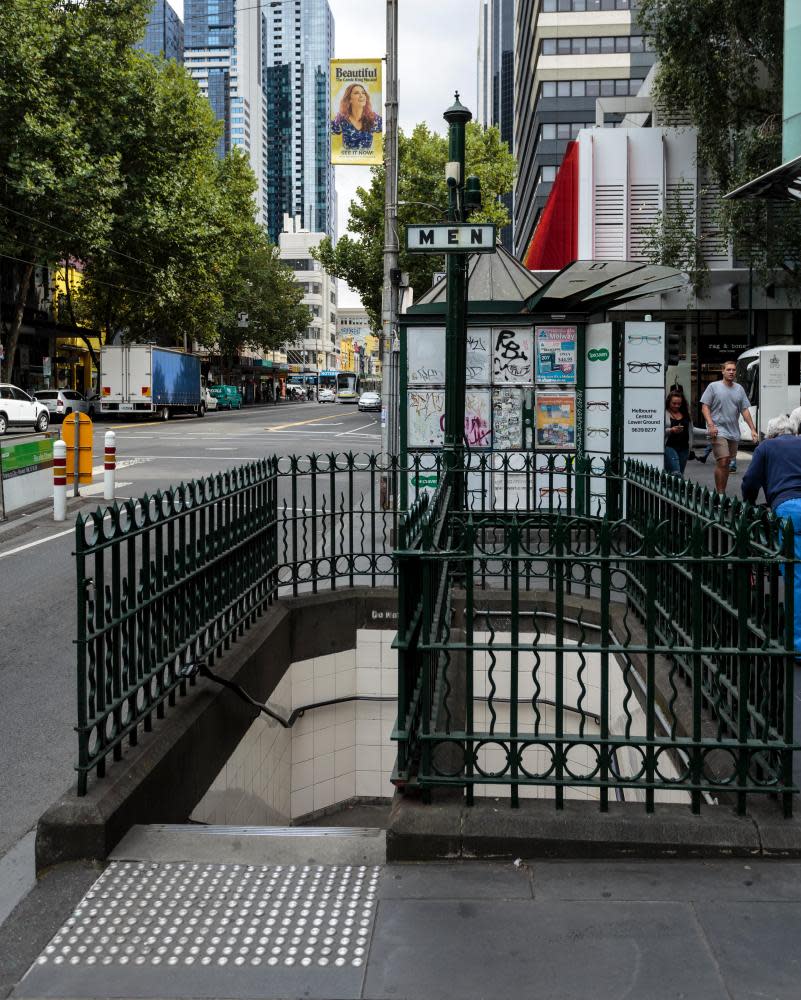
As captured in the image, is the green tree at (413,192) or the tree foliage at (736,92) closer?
the tree foliage at (736,92)

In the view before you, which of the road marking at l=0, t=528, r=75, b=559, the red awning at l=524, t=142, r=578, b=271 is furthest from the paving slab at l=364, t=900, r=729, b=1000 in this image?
the red awning at l=524, t=142, r=578, b=271

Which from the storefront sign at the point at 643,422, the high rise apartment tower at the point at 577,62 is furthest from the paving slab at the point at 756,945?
the high rise apartment tower at the point at 577,62

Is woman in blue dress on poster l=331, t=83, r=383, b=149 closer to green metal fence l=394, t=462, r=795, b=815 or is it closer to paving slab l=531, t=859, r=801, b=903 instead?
green metal fence l=394, t=462, r=795, b=815

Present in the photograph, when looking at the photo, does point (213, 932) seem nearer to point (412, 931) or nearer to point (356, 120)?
point (412, 931)

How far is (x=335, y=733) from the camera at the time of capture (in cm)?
854

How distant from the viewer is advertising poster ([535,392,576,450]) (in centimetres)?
1155

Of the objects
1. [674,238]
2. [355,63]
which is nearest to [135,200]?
[674,238]

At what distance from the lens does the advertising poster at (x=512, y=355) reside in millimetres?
11586

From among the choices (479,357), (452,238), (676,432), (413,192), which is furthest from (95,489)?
(413,192)

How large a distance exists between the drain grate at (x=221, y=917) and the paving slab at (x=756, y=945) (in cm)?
110

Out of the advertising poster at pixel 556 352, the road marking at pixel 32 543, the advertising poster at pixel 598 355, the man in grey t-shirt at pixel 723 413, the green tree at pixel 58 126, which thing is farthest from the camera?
the green tree at pixel 58 126

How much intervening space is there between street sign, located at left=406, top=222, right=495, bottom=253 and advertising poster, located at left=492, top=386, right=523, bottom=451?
3582 millimetres

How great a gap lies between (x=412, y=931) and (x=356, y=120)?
14.9 metres

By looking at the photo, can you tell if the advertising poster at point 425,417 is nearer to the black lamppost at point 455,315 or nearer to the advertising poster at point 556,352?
the advertising poster at point 556,352
